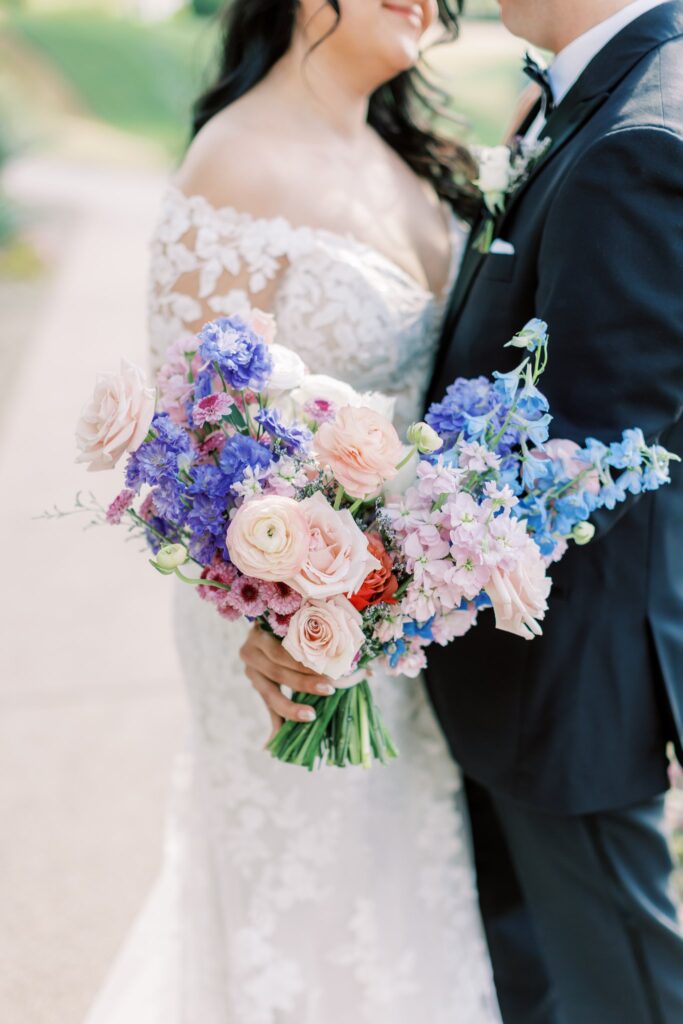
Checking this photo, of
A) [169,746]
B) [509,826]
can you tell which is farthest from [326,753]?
[169,746]

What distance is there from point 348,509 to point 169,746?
2.35m

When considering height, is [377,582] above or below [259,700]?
above

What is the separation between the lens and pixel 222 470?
5.15ft

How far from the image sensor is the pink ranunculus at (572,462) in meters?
1.59

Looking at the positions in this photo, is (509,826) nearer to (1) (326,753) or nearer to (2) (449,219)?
(1) (326,753)

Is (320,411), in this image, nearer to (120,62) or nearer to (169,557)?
(169,557)

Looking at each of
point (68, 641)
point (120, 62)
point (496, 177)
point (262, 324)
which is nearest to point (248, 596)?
point (262, 324)

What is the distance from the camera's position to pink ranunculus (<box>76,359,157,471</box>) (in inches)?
60.9

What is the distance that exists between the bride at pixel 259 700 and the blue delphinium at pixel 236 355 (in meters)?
0.57

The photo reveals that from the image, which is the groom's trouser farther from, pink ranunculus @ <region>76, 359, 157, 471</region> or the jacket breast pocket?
pink ranunculus @ <region>76, 359, 157, 471</region>

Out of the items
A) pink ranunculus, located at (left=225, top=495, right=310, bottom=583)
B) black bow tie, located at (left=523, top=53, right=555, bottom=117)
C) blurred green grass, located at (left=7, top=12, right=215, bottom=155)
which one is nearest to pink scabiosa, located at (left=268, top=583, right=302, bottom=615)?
pink ranunculus, located at (left=225, top=495, right=310, bottom=583)

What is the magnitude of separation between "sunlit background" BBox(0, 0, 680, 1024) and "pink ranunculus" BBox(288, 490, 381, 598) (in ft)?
5.14

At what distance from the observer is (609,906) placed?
2064 millimetres

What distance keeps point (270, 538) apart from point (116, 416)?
11.9 inches
